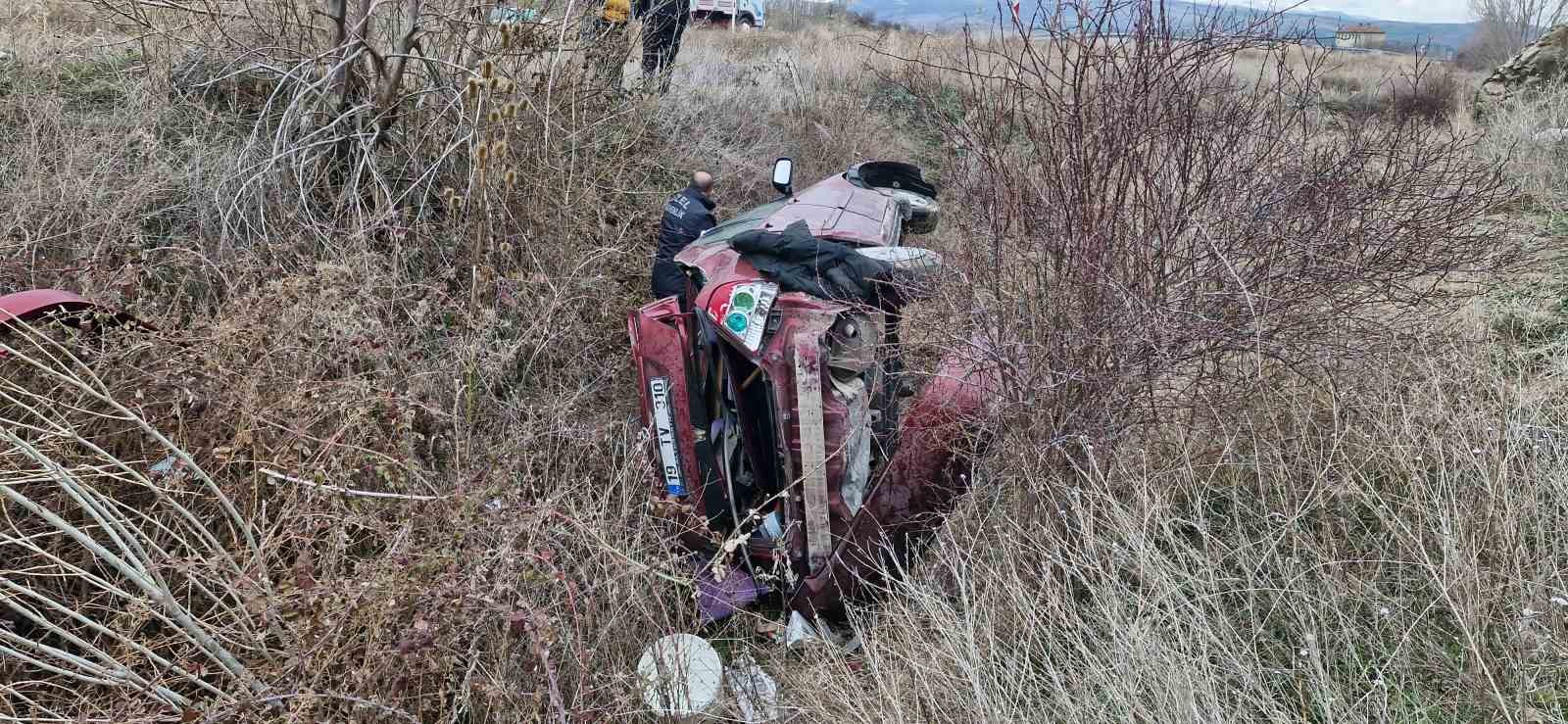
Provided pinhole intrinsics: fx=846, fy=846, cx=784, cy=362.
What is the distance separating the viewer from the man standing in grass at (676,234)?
5.58 m

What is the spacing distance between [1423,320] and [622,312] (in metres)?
4.45

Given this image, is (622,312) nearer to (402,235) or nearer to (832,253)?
(402,235)

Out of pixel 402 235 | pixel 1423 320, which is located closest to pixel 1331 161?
pixel 1423 320

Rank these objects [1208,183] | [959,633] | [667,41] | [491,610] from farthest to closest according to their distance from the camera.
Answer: [667,41] → [1208,183] → [959,633] → [491,610]

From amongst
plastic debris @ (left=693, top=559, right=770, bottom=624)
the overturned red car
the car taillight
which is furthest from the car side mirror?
plastic debris @ (left=693, top=559, right=770, bottom=624)

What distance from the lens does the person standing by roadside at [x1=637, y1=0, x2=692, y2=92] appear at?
291 inches

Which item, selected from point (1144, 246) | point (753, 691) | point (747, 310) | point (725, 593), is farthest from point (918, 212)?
point (753, 691)

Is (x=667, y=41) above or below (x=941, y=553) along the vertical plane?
above

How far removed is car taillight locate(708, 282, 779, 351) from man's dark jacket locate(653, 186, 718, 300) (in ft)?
6.50

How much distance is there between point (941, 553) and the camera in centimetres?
336

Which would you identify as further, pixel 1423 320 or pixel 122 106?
pixel 122 106

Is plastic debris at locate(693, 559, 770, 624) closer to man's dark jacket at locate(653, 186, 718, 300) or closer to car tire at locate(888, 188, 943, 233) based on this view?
man's dark jacket at locate(653, 186, 718, 300)

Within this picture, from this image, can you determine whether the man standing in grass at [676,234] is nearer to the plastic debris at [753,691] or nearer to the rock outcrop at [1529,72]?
the plastic debris at [753,691]

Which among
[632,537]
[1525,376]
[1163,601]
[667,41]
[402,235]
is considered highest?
[667,41]
